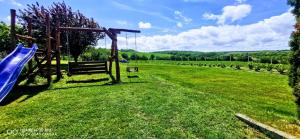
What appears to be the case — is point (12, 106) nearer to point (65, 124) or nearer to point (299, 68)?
point (65, 124)

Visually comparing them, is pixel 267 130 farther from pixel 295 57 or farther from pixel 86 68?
pixel 86 68

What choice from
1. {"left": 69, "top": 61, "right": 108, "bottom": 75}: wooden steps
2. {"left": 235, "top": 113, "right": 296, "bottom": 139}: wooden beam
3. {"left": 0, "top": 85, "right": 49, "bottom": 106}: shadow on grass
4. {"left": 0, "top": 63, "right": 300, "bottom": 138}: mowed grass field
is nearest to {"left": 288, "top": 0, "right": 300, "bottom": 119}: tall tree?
{"left": 0, "top": 63, "right": 300, "bottom": 138}: mowed grass field

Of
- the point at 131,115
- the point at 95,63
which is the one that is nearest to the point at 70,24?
the point at 95,63

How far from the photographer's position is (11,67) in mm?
8508

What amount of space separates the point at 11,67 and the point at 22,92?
1501 mm

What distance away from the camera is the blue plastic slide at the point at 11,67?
23.6ft

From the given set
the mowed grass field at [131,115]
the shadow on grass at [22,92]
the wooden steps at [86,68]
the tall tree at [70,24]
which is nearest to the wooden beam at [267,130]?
the mowed grass field at [131,115]

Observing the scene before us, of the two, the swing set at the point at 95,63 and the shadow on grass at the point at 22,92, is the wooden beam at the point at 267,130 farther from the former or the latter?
the swing set at the point at 95,63

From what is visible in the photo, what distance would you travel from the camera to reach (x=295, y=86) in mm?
6289

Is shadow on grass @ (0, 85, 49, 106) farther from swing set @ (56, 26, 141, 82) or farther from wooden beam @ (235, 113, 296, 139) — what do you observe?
wooden beam @ (235, 113, 296, 139)

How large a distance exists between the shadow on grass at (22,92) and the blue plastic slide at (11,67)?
2.53ft

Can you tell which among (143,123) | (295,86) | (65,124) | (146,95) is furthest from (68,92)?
(295,86)

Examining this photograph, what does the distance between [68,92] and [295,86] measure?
24.3 ft

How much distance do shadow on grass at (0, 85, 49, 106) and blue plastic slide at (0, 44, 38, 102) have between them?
2.53 feet
